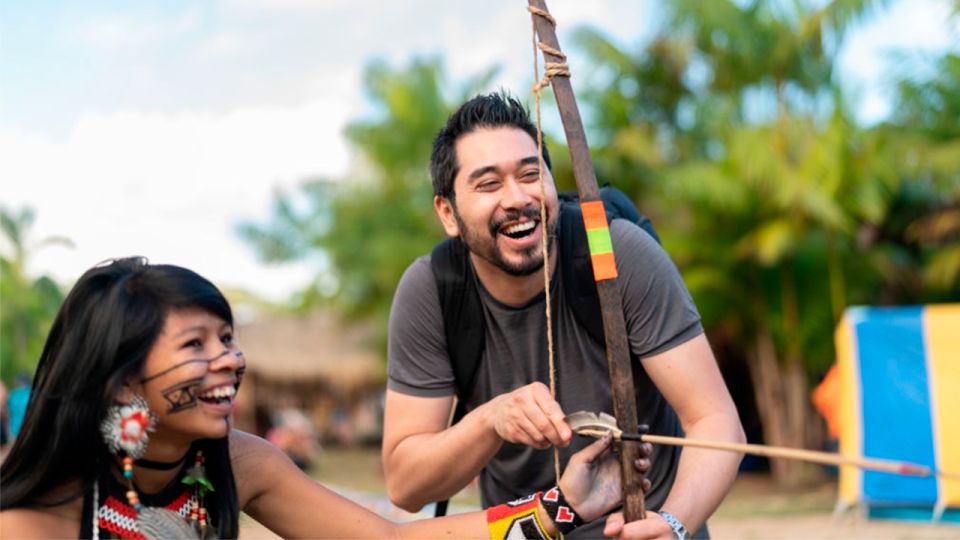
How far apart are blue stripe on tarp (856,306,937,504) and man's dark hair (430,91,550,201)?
745cm

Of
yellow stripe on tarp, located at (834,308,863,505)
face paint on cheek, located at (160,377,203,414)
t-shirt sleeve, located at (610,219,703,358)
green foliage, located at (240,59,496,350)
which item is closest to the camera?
face paint on cheek, located at (160,377,203,414)

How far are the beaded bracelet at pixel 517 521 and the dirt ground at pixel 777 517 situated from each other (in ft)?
7.90

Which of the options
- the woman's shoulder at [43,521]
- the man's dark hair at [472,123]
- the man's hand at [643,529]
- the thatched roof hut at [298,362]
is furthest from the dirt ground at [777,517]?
the thatched roof hut at [298,362]

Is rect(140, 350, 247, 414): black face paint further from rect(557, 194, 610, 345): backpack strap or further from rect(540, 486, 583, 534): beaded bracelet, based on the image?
rect(557, 194, 610, 345): backpack strap

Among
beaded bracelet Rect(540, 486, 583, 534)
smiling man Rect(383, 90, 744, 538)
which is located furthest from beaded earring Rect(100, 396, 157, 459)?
beaded bracelet Rect(540, 486, 583, 534)

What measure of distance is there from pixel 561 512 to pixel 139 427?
107 centimetres

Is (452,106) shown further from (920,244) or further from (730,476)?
(730,476)

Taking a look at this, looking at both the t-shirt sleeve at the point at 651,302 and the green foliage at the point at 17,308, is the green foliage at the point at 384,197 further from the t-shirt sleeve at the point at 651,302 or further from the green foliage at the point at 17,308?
the t-shirt sleeve at the point at 651,302

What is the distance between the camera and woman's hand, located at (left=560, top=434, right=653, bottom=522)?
2.95m

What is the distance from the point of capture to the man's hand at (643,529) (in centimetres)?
282

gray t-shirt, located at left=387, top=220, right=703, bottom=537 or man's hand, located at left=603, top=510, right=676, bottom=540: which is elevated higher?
gray t-shirt, located at left=387, top=220, right=703, bottom=537

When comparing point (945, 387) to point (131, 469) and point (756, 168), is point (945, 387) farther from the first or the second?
point (131, 469)

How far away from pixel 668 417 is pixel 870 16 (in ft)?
39.2

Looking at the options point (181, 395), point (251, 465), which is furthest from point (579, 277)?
point (181, 395)
